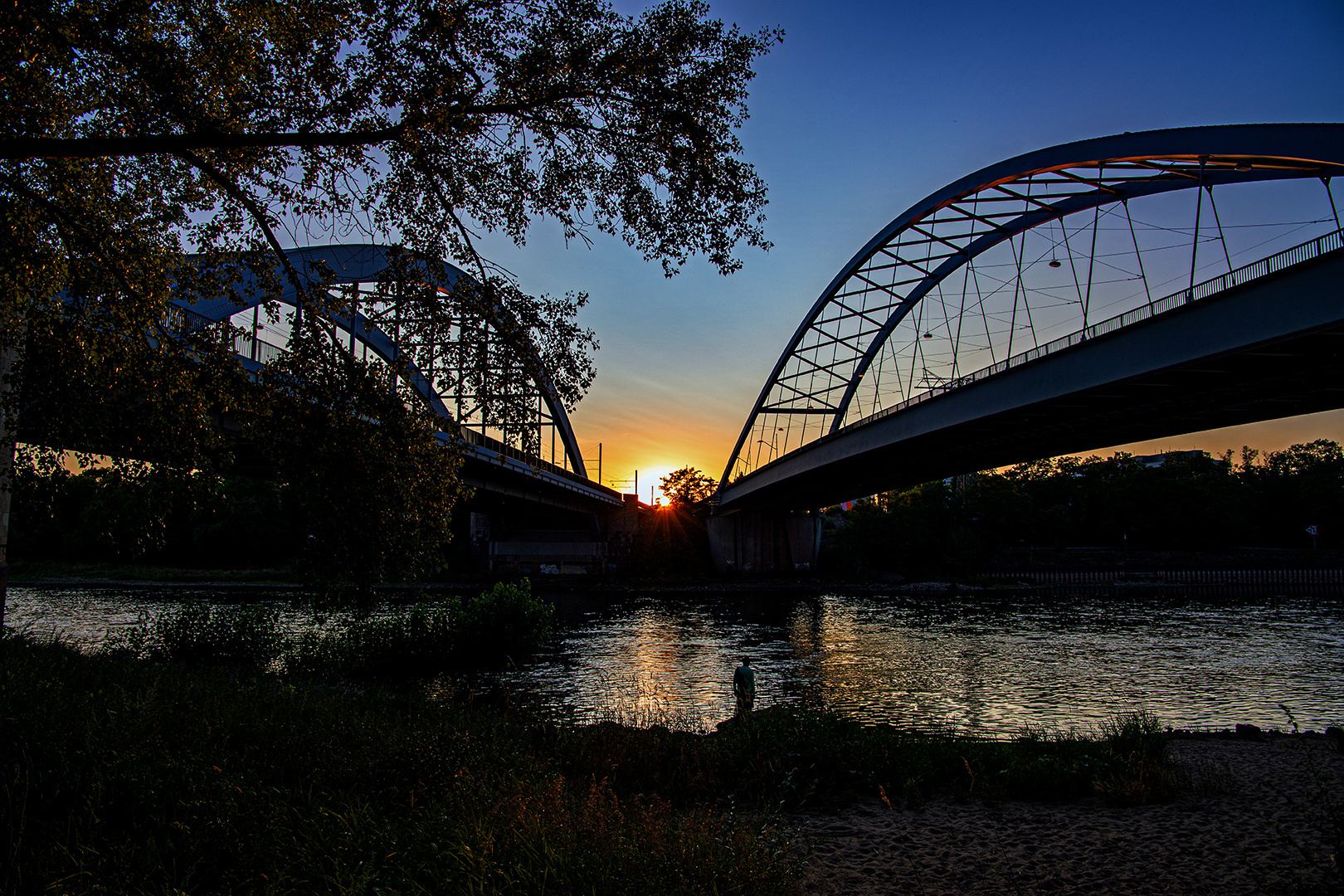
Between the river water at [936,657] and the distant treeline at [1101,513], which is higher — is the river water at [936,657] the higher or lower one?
the lower one

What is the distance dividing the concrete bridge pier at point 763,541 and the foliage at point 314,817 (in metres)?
68.9

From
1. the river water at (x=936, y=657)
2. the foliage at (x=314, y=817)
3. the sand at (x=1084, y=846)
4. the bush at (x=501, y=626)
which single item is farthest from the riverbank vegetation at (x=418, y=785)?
the bush at (x=501, y=626)

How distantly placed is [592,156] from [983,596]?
185 ft

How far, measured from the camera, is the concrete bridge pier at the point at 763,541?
7675 centimetres

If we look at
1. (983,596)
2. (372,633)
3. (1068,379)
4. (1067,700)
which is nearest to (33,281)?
(372,633)

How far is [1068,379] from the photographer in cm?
2517

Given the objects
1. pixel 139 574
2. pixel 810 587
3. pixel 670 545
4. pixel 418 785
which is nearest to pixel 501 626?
pixel 418 785

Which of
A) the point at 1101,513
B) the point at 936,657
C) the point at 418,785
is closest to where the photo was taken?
the point at 418,785

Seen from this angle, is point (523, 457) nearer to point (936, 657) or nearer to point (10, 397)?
point (10, 397)

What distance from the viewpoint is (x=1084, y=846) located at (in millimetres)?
6766

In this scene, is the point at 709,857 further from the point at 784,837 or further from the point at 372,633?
the point at 372,633

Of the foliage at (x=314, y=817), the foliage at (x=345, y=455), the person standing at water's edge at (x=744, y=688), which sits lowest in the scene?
the person standing at water's edge at (x=744, y=688)

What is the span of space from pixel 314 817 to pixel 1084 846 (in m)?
6.25

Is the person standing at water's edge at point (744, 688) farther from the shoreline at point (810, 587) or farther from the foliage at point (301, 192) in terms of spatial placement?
the shoreline at point (810, 587)
